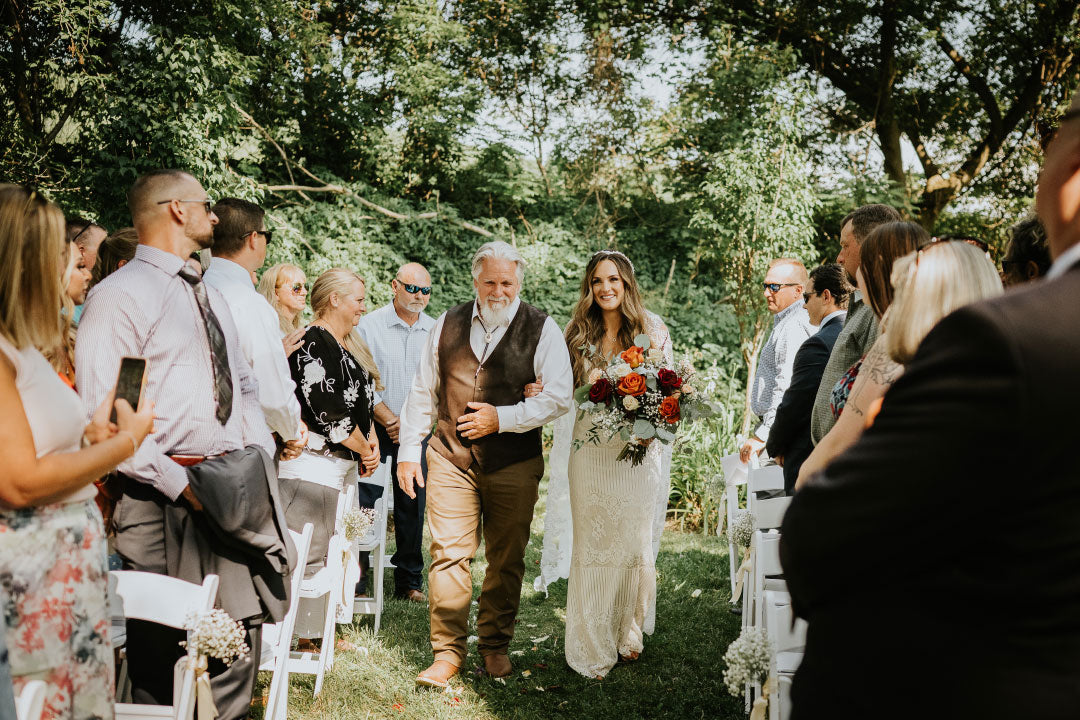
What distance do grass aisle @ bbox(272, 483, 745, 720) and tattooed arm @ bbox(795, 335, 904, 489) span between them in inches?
90.4

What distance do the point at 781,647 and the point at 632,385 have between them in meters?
1.81

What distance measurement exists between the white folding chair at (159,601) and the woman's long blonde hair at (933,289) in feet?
7.16

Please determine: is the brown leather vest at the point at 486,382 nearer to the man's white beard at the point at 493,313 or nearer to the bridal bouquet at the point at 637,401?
the man's white beard at the point at 493,313

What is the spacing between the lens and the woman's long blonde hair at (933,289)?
1990 millimetres

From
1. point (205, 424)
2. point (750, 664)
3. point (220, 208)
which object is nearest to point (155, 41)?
point (220, 208)

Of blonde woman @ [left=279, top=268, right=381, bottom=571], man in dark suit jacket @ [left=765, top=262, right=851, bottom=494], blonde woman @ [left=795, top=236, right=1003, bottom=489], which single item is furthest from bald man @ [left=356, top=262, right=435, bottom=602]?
blonde woman @ [left=795, top=236, right=1003, bottom=489]

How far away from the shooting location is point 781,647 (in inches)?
A: 119

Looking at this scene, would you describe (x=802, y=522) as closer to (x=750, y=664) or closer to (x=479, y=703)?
(x=750, y=664)

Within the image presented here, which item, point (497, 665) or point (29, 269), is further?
point (497, 665)

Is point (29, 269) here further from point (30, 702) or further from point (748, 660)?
point (748, 660)

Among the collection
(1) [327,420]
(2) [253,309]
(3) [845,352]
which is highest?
(2) [253,309]

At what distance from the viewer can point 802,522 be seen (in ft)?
4.04

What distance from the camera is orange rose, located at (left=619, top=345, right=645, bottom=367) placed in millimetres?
4691

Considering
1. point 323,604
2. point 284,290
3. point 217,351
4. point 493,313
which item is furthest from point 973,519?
point 284,290
